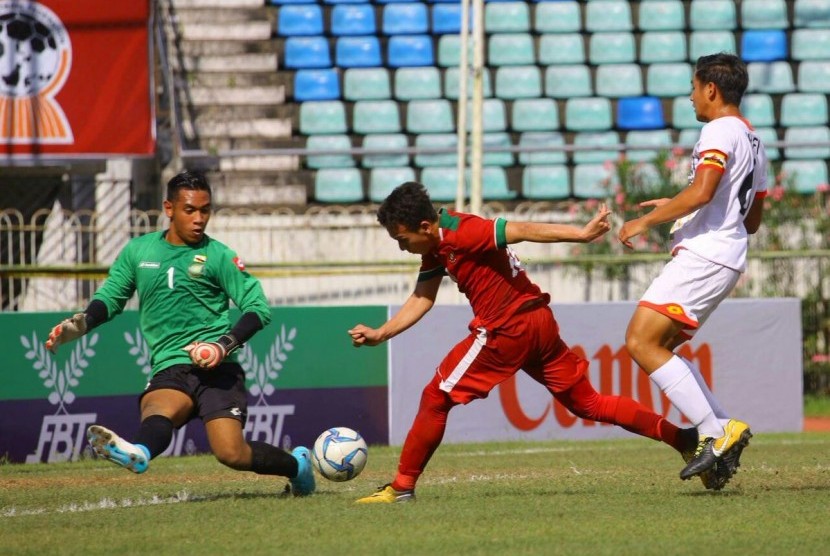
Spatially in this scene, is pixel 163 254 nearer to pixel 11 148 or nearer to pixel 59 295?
pixel 59 295

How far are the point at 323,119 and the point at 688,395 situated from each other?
12.5m

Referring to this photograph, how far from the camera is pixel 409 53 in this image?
791 inches

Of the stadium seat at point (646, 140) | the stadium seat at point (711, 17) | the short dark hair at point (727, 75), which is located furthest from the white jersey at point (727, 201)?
the stadium seat at point (711, 17)

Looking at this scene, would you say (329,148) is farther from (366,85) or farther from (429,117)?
(429,117)

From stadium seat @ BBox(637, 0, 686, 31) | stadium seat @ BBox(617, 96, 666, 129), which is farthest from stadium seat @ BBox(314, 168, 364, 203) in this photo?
stadium seat @ BBox(637, 0, 686, 31)

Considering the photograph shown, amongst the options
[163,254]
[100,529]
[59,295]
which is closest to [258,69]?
[59,295]

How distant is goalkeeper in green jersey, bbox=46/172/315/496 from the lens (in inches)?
291

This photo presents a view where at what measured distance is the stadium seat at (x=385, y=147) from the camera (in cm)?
1828

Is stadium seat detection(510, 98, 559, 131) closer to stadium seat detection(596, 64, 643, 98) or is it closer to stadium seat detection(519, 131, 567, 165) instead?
stadium seat detection(519, 131, 567, 165)

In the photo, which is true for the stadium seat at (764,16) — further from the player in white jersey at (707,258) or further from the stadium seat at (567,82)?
the player in white jersey at (707,258)

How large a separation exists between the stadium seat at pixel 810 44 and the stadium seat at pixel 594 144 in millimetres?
3414

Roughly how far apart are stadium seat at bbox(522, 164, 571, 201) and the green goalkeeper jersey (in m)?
10.8

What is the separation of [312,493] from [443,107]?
1204 cm

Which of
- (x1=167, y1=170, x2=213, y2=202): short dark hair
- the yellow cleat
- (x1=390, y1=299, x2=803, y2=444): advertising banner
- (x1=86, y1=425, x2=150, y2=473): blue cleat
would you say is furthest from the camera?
(x1=390, y1=299, x2=803, y2=444): advertising banner
